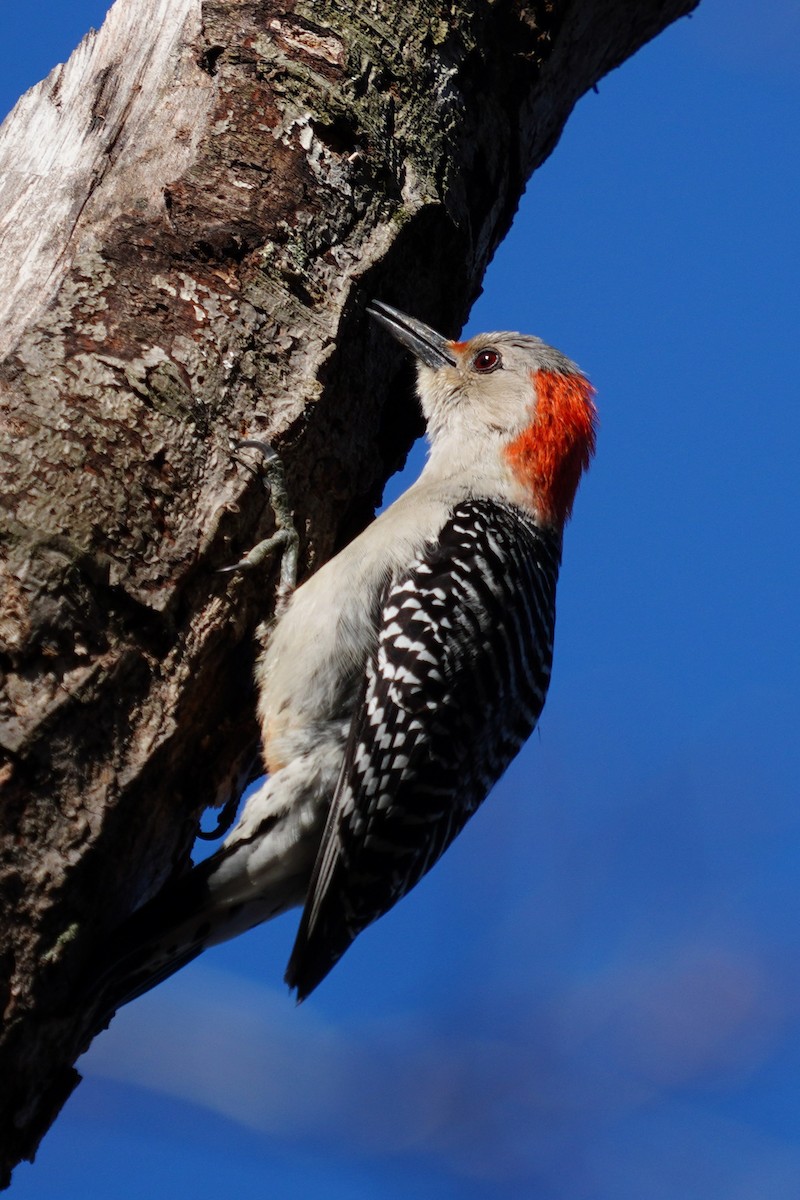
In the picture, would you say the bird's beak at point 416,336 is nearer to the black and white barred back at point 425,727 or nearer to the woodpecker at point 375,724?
the woodpecker at point 375,724

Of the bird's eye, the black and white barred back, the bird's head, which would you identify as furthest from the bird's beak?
the black and white barred back

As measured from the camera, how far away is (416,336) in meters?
4.76

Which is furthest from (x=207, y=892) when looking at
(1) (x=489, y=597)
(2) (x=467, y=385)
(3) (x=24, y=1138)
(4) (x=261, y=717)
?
(2) (x=467, y=385)

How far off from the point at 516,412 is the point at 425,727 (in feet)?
5.54

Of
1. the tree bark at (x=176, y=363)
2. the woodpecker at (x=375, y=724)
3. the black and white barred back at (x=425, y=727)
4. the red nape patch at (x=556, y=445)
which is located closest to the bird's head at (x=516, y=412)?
the red nape patch at (x=556, y=445)

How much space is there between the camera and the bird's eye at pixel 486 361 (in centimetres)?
543

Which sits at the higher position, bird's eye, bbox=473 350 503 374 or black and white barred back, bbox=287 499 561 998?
bird's eye, bbox=473 350 503 374

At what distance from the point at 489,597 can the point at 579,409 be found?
1.27 m

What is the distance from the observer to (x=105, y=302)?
3783 mm

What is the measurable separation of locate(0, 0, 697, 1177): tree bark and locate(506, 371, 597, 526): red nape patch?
0.46 meters

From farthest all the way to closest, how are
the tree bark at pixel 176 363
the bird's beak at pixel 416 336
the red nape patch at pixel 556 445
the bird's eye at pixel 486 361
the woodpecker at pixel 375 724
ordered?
the bird's eye at pixel 486 361
the red nape patch at pixel 556 445
the bird's beak at pixel 416 336
the woodpecker at pixel 375 724
the tree bark at pixel 176 363

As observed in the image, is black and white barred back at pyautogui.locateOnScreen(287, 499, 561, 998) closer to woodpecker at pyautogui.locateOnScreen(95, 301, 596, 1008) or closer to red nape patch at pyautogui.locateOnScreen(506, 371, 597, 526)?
woodpecker at pyautogui.locateOnScreen(95, 301, 596, 1008)

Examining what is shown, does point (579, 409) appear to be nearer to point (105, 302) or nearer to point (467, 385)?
point (467, 385)

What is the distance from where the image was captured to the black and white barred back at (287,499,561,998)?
13.2 ft
